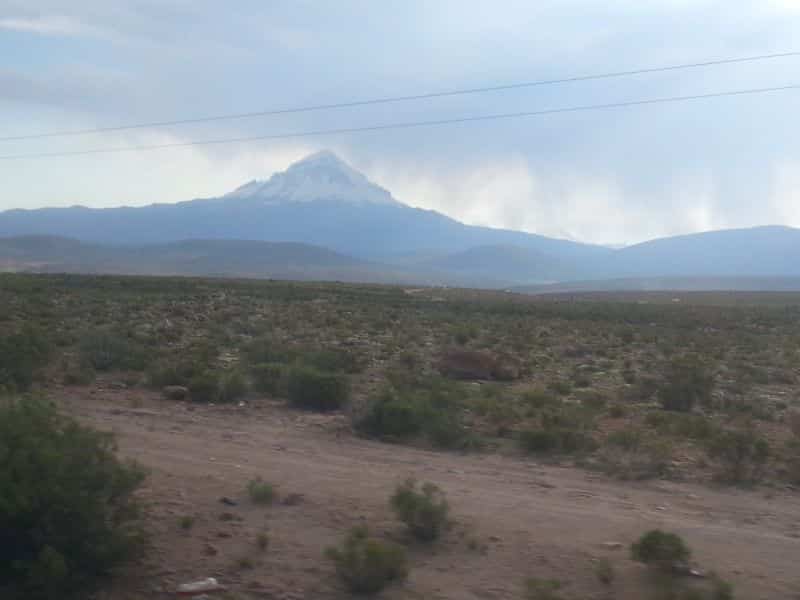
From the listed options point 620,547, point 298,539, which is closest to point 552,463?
point 620,547

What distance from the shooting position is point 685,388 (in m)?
25.4

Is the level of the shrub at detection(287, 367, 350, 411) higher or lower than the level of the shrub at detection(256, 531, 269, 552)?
higher

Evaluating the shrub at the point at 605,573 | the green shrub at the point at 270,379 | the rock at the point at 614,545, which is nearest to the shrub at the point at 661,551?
the shrub at the point at 605,573

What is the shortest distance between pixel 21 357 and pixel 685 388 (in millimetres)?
16003

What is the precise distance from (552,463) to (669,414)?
6462mm

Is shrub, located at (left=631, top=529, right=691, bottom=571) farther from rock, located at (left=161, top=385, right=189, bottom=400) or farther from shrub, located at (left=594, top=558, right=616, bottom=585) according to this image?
rock, located at (left=161, top=385, right=189, bottom=400)

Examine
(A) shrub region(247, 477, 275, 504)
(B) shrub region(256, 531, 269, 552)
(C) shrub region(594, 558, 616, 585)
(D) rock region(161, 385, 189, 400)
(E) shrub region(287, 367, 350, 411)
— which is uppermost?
(E) shrub region(287, 367, 350, 411)

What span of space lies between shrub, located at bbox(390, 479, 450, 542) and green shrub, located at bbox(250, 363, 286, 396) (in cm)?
1046

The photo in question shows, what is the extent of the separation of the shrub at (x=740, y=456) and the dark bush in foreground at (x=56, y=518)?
32.0ft

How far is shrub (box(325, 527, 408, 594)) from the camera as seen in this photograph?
36.2 ft

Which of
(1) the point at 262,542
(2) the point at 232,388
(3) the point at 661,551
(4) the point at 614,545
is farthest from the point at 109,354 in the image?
(3) the point at 661,551

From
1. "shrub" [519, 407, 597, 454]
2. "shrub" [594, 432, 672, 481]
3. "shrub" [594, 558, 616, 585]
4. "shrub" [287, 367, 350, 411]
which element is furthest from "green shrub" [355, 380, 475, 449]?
"shrub" [594, 558, 616, 585]

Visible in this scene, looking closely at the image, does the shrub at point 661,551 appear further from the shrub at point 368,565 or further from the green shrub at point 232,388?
the green shrub at point 232,388

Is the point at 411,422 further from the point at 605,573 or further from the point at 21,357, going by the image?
the point at 21,357
